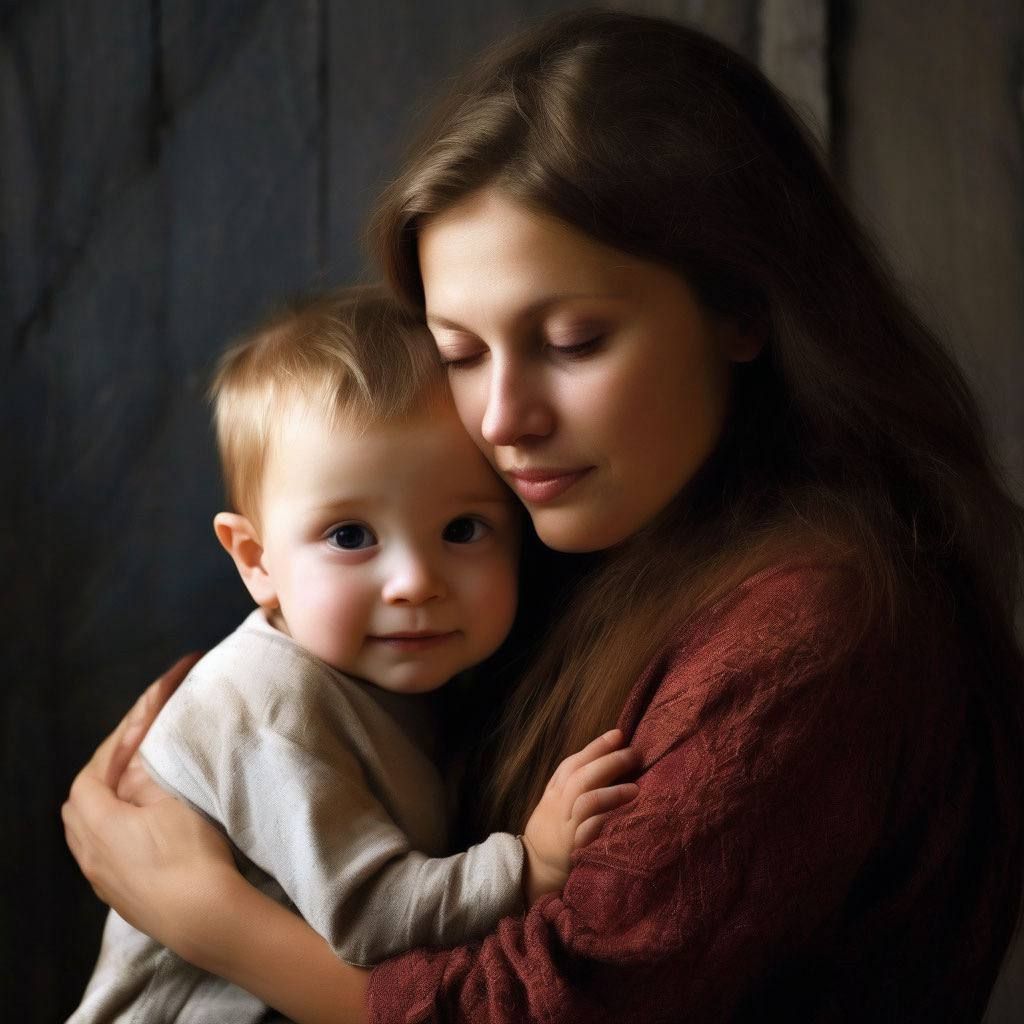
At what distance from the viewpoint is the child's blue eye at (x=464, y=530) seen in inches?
49.4

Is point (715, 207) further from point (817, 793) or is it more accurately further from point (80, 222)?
point (80, 222)

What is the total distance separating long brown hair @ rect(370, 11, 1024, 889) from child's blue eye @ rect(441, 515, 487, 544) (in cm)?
13

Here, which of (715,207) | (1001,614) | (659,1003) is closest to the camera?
(659,1003)

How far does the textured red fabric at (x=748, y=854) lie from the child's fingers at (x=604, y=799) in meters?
0.02

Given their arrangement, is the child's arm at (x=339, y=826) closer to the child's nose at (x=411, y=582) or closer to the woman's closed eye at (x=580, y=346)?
the child's nose at (x=411, y=582)

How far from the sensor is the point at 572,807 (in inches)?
41.8

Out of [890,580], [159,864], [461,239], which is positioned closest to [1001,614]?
[890,580]

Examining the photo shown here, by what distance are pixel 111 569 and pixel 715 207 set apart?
0.91m

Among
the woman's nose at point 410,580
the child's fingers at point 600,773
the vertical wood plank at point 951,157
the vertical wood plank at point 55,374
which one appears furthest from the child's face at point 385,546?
the vertical wood plank at point 951,157

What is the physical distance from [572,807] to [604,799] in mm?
34

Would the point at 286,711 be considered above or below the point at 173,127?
below

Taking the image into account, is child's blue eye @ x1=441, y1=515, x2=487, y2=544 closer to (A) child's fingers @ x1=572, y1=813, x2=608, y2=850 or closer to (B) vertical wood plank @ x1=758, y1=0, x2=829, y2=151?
(A) child's fingers @ x1=572, y1=813, x2=608, y2=850

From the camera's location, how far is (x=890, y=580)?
1097 mm

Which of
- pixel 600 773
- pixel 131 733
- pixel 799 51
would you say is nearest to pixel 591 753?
pixel 600 773
